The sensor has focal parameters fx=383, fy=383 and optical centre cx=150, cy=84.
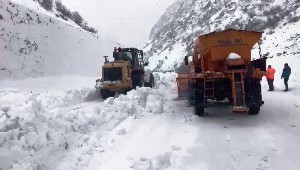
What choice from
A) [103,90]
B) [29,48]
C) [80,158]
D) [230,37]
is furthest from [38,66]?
[80,158]

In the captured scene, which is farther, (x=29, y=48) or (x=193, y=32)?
(x=193, y=32)

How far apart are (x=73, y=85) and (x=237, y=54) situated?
1442cm

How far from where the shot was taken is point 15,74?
20094 millimetres

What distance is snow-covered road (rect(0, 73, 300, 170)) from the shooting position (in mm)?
6863

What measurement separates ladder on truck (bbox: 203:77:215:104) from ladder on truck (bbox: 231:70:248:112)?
32.1 inches

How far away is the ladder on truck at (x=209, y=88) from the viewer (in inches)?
454

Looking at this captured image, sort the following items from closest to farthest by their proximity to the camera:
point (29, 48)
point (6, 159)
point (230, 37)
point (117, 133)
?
point (6, 159), point (117, 133), point (230, 37), point (29, 48)

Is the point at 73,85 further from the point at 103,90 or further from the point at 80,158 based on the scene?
the point at 80,158

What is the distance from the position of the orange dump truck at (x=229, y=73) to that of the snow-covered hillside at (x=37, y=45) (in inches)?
463

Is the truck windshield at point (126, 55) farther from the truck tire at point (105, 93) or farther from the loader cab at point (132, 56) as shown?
the truck tire at point (105, 93)

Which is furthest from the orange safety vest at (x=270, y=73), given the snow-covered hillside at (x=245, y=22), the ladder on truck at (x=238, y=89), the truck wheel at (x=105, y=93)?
the snow-covered hillside at (x=245, y=22)

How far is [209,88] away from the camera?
11578 mm

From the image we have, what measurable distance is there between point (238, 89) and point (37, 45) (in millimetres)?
15698

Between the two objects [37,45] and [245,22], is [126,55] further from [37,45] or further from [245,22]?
[245,22]
